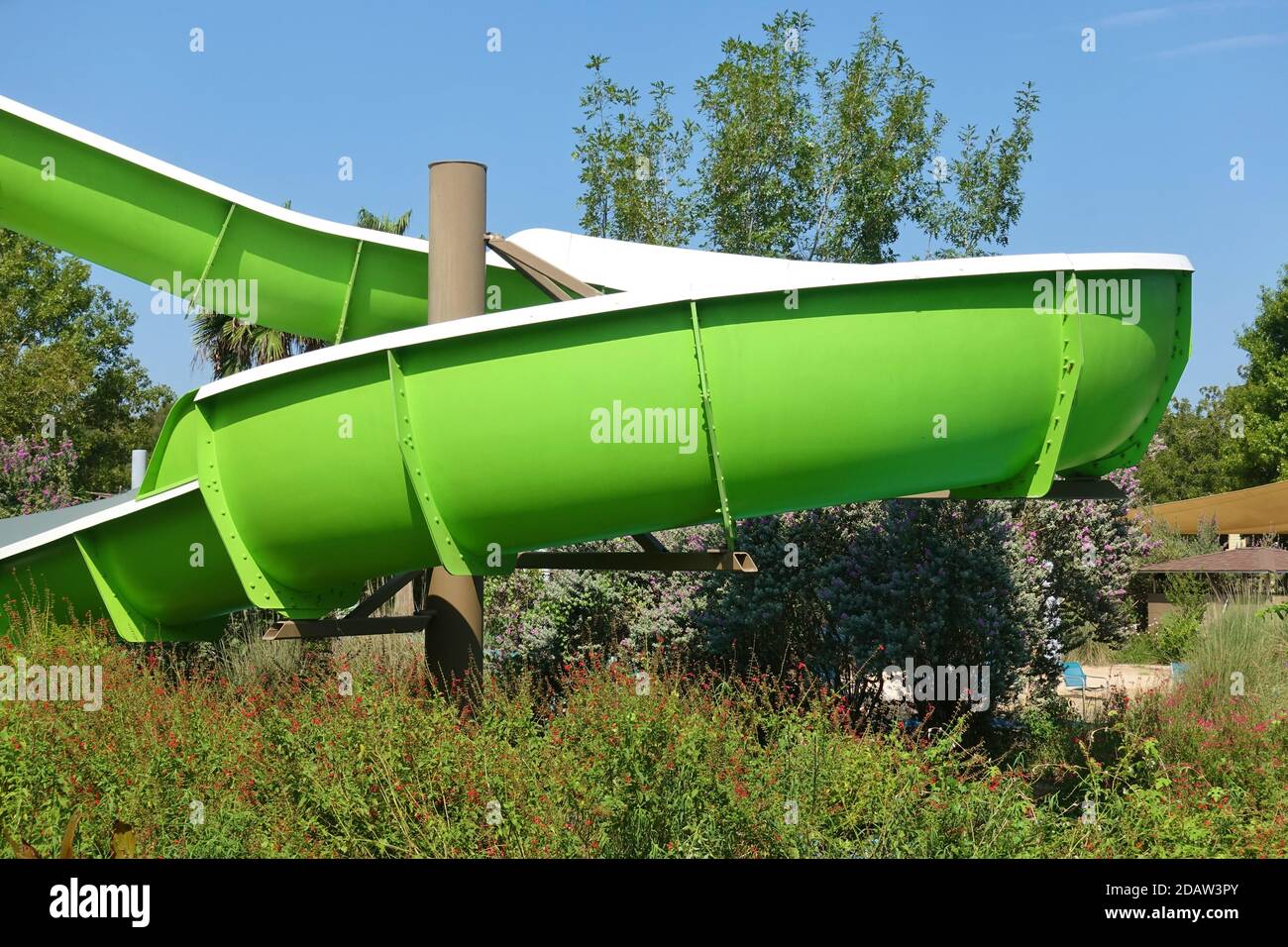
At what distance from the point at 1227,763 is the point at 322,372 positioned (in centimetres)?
606

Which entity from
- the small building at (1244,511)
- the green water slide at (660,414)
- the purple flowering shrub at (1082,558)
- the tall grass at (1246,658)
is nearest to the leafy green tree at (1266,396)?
the small building at (1244,511)

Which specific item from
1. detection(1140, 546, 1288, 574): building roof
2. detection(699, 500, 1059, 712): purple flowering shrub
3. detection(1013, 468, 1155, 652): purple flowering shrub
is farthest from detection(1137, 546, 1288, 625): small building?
detection(699, 500, 1059, 712): purple flowering shrub

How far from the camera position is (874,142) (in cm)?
1593

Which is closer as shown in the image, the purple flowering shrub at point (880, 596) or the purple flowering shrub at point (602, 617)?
the purple flowering shrub at point (880, 596)

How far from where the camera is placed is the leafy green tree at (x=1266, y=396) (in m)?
33.2

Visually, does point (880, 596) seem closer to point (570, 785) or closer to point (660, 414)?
point (660, 414)

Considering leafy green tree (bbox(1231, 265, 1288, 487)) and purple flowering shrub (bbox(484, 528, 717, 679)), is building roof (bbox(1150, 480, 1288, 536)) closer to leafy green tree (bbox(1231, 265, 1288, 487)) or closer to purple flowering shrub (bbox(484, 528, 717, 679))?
leafy green tree (bbox(1231, 265, 1288, 487))

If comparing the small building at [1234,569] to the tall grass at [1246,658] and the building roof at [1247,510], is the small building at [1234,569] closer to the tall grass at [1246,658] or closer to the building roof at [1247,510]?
the building roof at [1247,510]

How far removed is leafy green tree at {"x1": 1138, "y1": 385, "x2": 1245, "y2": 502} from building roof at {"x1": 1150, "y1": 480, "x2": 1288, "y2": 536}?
46.8 feet

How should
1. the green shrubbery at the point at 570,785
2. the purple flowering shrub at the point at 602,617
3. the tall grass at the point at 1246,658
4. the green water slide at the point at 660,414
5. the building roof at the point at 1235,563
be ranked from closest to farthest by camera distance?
the green shrubbery at the point at 570,785
the green water slide at the point at 660,414
the tall grass at the point at 1246,658
the purple flowering shrub at the point at 602,617
the building roof at the point at 1235,563

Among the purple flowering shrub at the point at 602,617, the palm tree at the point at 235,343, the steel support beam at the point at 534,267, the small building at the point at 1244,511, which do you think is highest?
the palm tree at the point at 235,343

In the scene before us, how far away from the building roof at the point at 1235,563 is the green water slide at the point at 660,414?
467 inches

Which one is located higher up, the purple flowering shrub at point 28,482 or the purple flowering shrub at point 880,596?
the purple flowering shrub at point 28,482
